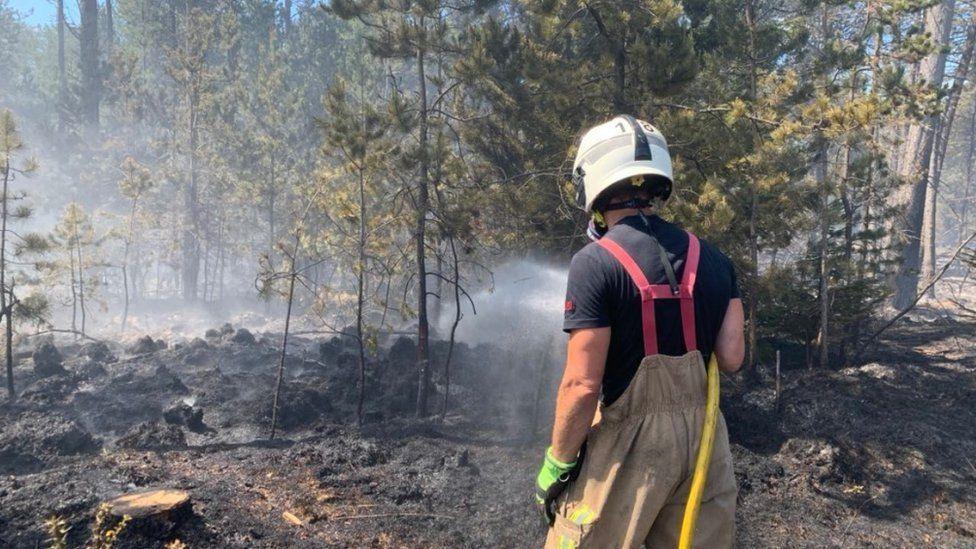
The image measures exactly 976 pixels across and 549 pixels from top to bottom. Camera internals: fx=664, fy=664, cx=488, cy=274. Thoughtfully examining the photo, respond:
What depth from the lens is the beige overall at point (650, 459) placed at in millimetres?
2527

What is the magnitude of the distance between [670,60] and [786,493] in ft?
17.4

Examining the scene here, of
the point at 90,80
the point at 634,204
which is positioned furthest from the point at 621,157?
the point at 90,80

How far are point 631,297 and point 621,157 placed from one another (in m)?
0.60

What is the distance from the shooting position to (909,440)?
7.88m

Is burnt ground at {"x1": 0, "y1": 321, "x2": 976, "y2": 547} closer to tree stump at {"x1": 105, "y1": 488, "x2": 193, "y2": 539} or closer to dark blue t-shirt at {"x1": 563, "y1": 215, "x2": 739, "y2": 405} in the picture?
tree stump at {"x1": 105, "y1": 488, "x2": 193, "y2": 539}

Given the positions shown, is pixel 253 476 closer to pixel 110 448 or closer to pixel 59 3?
pixel 110 448

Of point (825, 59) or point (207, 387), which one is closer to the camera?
point (825, 59)

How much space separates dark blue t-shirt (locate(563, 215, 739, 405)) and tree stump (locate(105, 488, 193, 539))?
3.79m

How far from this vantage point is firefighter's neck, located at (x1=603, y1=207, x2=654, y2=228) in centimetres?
274

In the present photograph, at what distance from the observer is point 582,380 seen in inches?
97.3

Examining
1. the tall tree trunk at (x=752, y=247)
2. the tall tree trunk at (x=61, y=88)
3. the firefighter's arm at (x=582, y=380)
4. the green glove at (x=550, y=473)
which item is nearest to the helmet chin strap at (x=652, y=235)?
the firefighter's arm at (x=582, y=380)

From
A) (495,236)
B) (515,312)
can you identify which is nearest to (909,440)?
(495,236)

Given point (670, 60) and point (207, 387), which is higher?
point (670, 60)

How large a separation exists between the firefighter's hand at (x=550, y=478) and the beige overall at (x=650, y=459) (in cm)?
9
